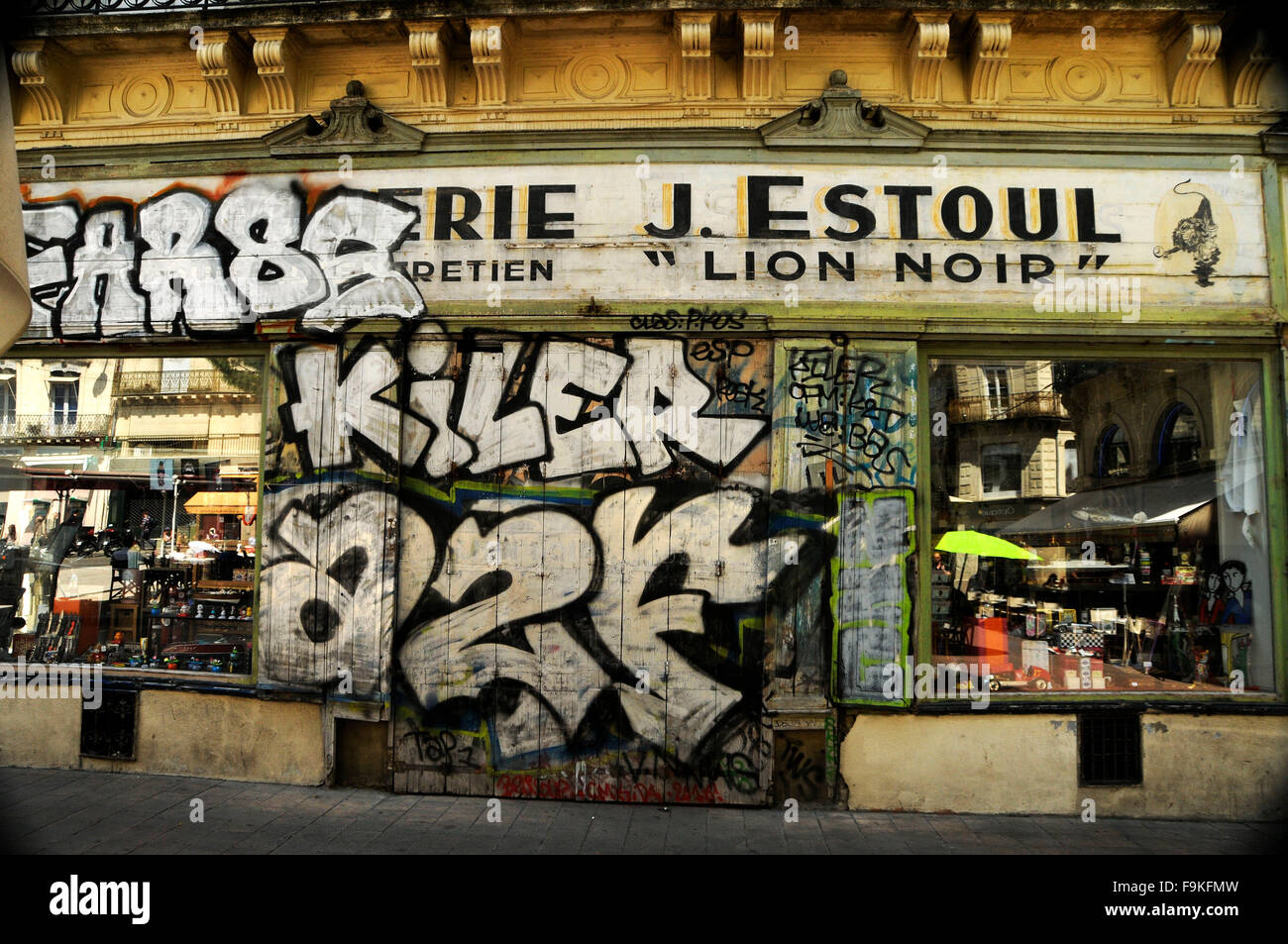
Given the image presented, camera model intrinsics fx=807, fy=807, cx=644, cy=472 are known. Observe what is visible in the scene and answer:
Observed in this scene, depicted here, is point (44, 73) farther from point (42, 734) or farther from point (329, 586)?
point (42, 734)

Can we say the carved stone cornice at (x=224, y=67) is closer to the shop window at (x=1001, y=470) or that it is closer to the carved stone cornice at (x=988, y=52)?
the carved stone cornice at (x=988, y=52)

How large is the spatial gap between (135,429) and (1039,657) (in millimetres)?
7717

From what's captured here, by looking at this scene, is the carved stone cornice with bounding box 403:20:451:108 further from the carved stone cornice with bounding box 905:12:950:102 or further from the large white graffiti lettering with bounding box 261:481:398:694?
the carved stone cornice with bounding box 905:12:950:102

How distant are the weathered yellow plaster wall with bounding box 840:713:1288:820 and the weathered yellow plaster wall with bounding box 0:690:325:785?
4.22 meters

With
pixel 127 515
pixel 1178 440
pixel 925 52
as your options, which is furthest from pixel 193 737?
pixel 1178 440

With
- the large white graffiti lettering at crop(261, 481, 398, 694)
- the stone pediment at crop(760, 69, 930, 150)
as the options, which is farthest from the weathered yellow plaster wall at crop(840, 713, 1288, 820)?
the stone pediment at crop(760, 69, 930, 150)

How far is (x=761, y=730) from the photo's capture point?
6.02 m

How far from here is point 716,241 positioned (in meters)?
6.34

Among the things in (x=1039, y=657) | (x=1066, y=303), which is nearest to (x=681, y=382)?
(x=1066, y=303)

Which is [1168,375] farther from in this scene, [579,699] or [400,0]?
[400,0]

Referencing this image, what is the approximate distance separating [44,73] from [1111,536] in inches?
378

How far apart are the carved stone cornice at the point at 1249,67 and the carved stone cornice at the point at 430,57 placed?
6244 millimetres


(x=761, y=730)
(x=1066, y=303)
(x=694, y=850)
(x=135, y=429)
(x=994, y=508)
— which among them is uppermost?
(x=1066, y=303)

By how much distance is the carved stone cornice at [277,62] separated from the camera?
21.4 ft
